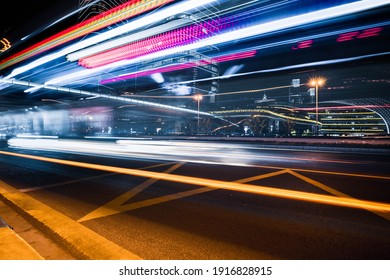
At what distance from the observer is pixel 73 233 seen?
2910 millimetres

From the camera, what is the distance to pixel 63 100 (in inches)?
983

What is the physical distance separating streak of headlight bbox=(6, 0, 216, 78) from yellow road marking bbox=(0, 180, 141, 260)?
7.51m

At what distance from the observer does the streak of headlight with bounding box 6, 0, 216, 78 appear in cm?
759

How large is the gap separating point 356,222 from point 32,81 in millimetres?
22510

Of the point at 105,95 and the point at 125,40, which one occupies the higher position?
the point at 125,40

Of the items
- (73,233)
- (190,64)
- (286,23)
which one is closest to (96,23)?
(190,64)

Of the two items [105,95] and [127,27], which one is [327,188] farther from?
[105,95]

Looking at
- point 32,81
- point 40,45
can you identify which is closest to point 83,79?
point 40,45

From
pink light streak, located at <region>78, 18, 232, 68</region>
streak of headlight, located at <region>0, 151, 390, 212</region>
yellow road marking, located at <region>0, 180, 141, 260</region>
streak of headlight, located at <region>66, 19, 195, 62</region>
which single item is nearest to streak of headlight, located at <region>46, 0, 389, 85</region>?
Result: pink light streak, located at <region>78, 18, 232, 68</region>

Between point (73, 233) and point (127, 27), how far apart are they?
29.6 feet

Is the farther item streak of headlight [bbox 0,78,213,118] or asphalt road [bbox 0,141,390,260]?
streak of headlight [bbox 0,78,213,118]

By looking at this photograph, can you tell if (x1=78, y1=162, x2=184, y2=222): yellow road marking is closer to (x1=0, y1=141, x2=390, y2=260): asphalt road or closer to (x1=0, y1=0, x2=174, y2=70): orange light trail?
(x1=0, y1=141, x2=390, y2=260): asphalt road
